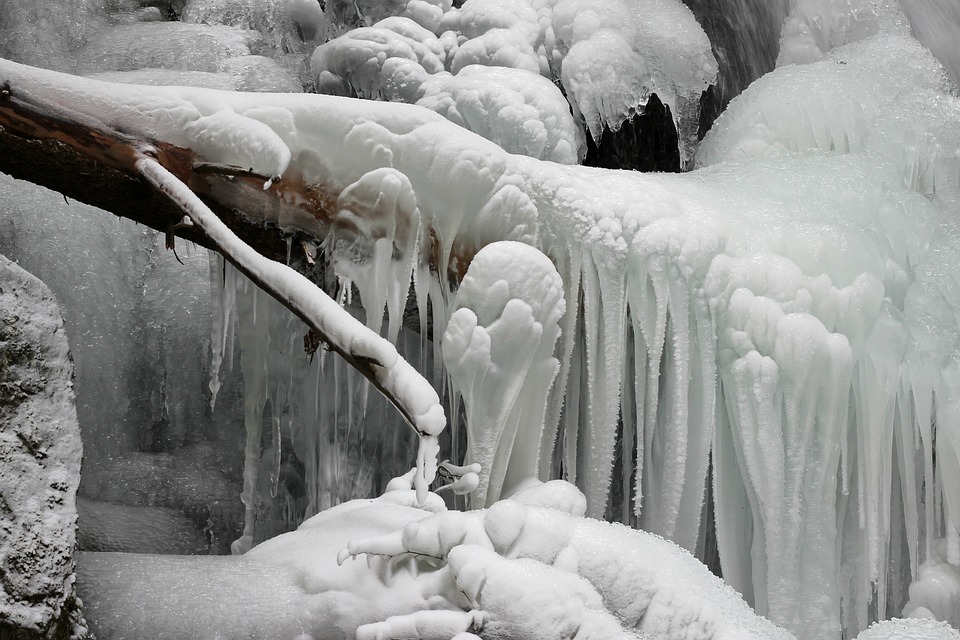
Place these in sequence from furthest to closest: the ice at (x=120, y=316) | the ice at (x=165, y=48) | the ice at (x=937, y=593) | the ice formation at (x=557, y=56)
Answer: the ice at (x=165, y=48), the ice formation at (x=557, y=56), the ice at (x=120, y=316), the ice at (x=937, y=593)

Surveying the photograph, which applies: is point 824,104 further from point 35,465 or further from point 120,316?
point 35,465

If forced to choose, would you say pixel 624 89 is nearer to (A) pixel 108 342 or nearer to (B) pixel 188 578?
(A) pixel 108 342

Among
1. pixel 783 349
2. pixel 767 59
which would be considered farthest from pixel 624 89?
pixel 783 349

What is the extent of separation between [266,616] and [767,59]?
424cm

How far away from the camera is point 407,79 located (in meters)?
4.25

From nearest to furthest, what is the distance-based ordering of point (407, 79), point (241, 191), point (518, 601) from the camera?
point (518, 601) → point (241, 191) → point (407, 79)

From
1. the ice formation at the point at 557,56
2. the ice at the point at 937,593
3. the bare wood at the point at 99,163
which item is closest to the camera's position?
the bare wood at the point at 99,163

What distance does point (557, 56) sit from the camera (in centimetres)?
454

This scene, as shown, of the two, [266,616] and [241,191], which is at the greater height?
[241,191]

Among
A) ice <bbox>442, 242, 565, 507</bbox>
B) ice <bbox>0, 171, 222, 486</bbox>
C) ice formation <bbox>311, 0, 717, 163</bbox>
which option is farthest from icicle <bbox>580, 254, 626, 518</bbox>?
ice <bbox>0, 171, 222, 486</bbox>

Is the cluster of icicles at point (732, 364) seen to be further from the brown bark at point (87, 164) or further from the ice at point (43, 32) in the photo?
the ice at point (43, 32)

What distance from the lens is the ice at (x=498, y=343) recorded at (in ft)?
8.73

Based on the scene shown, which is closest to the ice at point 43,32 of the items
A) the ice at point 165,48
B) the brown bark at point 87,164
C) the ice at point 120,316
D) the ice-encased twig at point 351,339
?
the ice at point 165,48

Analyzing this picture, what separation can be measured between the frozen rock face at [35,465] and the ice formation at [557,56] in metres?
2.28
